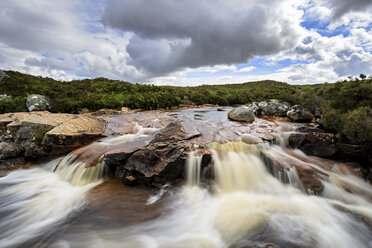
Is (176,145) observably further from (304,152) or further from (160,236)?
(304,152)

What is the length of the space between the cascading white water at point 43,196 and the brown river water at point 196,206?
0.11 ft

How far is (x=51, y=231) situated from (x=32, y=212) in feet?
5.39

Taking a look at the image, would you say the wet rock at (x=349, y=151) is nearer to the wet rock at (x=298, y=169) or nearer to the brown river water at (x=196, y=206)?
the brown river water at (x=196, y=206)

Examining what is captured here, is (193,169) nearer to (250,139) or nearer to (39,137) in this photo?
(250,139)

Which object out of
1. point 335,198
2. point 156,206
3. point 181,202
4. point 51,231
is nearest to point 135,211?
point 156,206

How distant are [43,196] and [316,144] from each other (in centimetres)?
1236

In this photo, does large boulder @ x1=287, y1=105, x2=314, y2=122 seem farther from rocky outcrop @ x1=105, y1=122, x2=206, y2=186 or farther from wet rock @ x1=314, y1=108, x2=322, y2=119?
rocky outcrop @ x1=105, y1=122, x2=206, y2=186

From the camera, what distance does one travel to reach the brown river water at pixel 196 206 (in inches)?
171

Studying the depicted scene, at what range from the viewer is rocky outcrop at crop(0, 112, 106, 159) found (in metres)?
8.67

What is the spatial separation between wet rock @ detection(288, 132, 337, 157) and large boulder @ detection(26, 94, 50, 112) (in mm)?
22152

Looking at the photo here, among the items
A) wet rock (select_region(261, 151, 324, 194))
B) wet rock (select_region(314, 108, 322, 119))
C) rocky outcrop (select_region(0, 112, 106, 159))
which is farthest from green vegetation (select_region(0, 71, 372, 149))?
rocky outcrop (select_region(0, 112, 106, 159))

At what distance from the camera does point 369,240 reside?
4301 mm

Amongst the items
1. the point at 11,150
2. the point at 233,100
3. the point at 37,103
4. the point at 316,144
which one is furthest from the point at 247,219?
the point at 233,100

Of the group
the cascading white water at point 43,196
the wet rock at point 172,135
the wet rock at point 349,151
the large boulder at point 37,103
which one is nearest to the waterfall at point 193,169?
the wet rock at point 172,135
